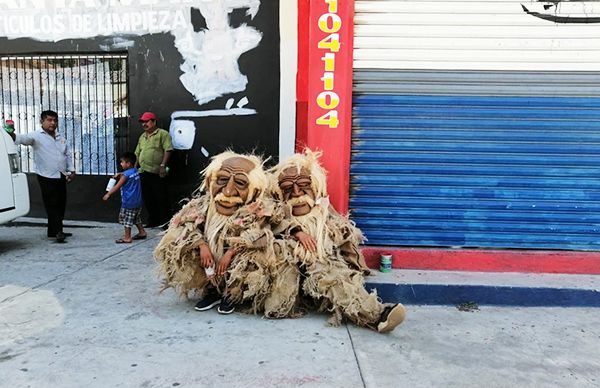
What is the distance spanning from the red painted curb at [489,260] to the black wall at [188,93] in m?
2.73

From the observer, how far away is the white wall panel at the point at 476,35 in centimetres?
461

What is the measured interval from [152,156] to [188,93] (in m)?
1.03

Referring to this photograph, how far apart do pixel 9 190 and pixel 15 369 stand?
11.4 ft

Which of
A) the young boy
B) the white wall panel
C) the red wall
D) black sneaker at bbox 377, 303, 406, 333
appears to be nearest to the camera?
black sneaker at bbox 377, 303, 406, 333

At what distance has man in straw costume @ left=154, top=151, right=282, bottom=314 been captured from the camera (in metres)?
3.74

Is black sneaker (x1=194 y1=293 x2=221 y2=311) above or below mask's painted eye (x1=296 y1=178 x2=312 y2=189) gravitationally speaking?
below

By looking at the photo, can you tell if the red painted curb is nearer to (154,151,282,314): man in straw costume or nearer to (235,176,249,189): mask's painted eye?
(154,151,282,314): man in straw costume

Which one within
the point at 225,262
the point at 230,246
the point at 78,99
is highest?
the point at 78,99

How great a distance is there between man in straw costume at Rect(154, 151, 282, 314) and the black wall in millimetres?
3006

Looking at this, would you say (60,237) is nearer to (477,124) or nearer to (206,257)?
(206,257)

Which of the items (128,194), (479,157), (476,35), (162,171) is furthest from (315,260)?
(162,171)

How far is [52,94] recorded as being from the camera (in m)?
7.78

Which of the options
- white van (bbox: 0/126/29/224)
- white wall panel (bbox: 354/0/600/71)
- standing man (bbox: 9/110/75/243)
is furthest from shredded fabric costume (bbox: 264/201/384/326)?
standing man (bbox: 9/110/75/243)

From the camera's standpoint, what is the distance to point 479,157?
4.73 metres
